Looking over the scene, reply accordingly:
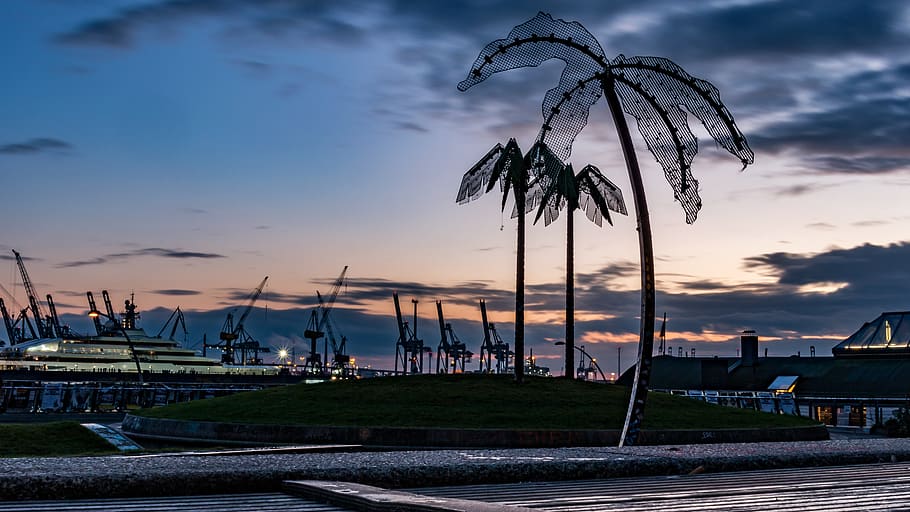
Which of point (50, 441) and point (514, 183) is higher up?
point (514, 183)

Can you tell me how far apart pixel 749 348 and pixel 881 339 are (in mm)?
11265

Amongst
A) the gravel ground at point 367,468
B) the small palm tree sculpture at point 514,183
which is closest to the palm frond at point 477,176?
the small palm tree sculpture at point 514,183

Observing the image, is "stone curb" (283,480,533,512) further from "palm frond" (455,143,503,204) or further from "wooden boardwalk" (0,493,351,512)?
"palm frond" (455,143,503,204)

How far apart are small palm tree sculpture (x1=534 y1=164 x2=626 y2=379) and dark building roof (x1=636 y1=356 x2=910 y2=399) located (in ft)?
76.8

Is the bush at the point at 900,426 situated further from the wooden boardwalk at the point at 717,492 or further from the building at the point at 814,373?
the wooden boardwalk at the point at 717,492

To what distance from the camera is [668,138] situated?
74.6 feet

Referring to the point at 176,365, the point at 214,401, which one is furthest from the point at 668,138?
the point at 176,365

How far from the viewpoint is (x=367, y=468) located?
11875mm

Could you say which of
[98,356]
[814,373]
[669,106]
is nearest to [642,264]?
[669,106]

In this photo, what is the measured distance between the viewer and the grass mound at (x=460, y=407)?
103 ft

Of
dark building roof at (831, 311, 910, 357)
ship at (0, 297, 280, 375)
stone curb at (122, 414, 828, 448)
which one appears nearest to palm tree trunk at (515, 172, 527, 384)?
stone curb at (122, 414, 828, 448)

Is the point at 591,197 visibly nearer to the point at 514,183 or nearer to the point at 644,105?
the point at 514,183

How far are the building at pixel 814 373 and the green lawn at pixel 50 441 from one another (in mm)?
46025

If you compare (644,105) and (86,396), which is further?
(86,396)
